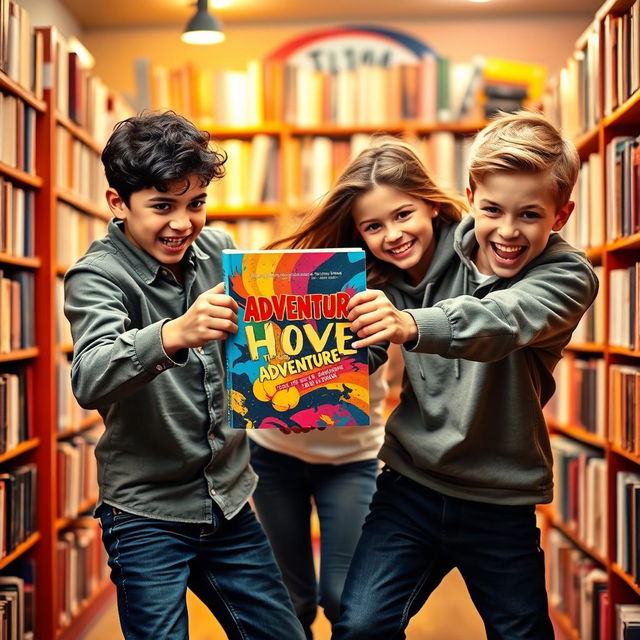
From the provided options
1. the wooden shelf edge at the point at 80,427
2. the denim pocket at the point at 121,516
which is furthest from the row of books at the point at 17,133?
the denim pocket at the point at 121,516

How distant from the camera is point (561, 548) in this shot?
306 centimetres

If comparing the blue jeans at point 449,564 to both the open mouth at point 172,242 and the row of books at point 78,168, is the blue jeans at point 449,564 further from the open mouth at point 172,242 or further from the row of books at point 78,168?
the row of books at point 78,168

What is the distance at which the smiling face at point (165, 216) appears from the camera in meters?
1.55

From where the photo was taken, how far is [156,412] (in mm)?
1555

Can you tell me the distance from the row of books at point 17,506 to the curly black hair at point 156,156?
3.82ft

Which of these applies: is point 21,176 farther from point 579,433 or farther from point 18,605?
point 579,433

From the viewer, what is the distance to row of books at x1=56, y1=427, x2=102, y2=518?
287cm

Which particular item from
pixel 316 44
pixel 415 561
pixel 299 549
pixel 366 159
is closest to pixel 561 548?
pixel 299 549

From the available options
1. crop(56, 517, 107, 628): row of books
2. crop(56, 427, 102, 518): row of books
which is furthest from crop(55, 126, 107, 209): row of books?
crop(56, 517, 107, 628): row of books

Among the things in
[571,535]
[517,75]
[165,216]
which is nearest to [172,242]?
[165,216]

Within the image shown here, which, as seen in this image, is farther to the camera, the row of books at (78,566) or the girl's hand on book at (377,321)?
the row of books at (78,566)

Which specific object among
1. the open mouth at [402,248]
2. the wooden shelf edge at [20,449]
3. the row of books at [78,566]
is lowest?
the row of books at [78,566]

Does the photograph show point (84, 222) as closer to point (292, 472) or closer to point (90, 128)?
point (90, 128)

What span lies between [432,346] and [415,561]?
490 millimetres
